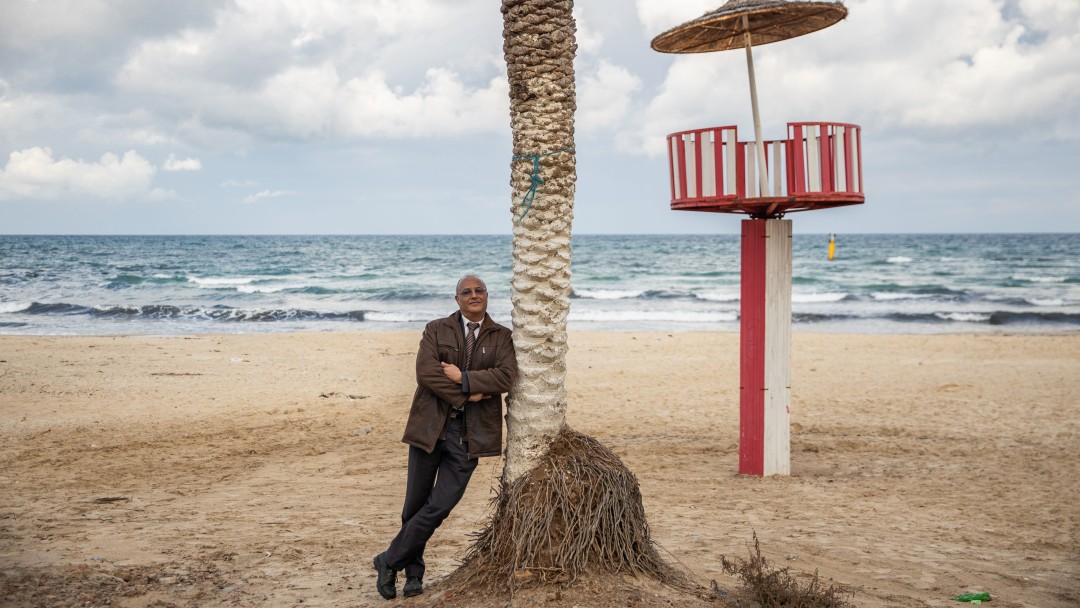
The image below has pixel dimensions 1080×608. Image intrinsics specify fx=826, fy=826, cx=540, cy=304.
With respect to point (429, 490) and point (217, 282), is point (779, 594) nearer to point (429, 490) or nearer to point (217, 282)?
point (429, 490)

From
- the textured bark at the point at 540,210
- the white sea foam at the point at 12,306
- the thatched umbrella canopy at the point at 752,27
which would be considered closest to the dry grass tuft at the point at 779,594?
the textured bark at the point at 540,210

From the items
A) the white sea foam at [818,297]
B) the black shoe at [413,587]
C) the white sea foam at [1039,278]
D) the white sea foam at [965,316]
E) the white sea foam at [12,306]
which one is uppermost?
the white sea foam at [12,306]

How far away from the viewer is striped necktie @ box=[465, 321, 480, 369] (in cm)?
472

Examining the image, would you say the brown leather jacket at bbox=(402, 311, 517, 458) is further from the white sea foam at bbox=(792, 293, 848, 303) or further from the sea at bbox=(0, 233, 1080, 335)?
the white sea foam at bbox=(792, 293, 848, 303)

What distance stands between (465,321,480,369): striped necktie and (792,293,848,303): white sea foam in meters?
29.9

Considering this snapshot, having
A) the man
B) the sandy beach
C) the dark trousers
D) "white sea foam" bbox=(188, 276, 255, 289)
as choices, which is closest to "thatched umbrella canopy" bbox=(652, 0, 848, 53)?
the man

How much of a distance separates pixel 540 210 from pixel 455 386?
42.8 inches

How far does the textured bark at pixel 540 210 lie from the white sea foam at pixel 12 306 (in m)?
28.5

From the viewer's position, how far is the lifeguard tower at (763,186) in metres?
7.38

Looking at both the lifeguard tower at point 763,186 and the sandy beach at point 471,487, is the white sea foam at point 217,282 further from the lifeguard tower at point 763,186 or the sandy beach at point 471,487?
the lifeguard tower at point 763,186

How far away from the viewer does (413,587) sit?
4938mm

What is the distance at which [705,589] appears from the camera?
475 centimetres

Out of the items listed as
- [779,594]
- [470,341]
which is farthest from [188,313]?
[779,594]

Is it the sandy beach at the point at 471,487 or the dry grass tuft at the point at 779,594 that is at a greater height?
the dry grass tuft at the point at 779,594
